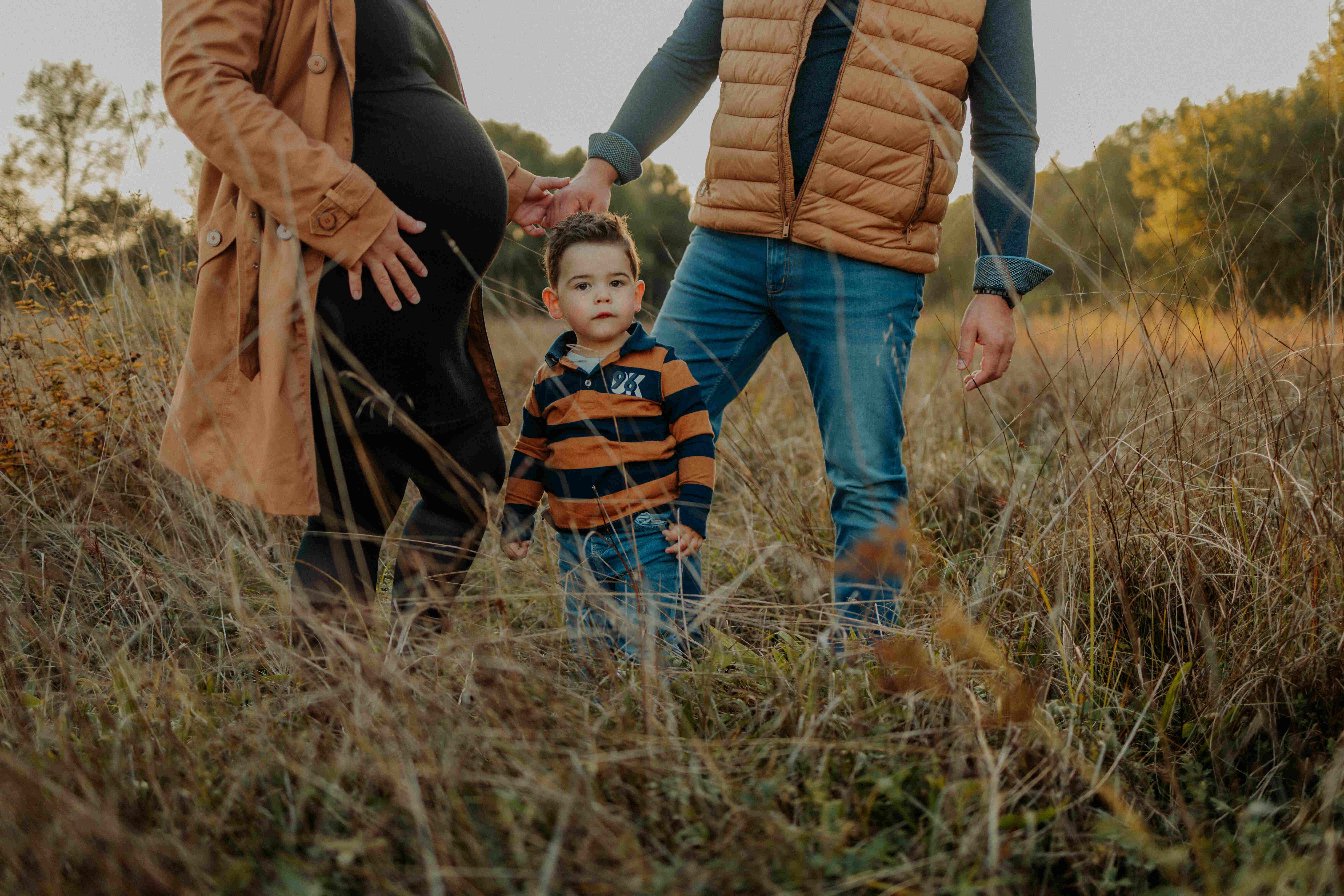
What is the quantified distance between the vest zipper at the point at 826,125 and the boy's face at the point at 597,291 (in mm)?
433

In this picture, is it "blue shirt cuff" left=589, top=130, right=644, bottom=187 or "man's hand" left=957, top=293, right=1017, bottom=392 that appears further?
"blue shirt cuff" left=589, top=130, right=644, bottom=187

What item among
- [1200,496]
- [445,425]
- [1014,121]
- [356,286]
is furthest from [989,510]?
[356,286]

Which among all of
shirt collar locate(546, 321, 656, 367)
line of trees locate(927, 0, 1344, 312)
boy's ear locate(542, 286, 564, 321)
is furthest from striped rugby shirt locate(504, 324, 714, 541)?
line of trees locate(927, 0, 1344, 312)

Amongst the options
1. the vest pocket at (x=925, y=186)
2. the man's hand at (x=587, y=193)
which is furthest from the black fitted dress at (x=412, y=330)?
the vest pocket at (x=925, y=186)

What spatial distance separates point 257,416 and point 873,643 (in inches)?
53.1

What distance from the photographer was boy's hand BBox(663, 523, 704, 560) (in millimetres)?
1752

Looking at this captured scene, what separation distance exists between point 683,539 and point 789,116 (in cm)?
107

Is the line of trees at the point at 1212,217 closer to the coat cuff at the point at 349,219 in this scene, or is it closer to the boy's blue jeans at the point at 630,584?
the boy's blue jeans at the point at 630,584

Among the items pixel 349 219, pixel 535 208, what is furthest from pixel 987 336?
pixel 349 219

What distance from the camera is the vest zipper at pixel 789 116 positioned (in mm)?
1860

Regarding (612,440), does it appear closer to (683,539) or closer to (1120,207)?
(683,539)

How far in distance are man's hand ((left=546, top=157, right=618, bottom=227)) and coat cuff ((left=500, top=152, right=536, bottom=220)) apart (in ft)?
0.26

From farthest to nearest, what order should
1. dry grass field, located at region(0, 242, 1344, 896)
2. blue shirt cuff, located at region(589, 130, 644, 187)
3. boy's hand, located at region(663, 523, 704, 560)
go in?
blue shirt cuff, located at region(589, 130, 644, 187)
boy's hand, located at region(663, 523, 704, 560)
dry grass field, located at region(0, 242, 1344, 896)

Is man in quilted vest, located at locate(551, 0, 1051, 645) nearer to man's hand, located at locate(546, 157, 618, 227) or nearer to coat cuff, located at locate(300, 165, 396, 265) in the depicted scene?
Result: man's hand, located at locate(546, 157, 618, 227)
